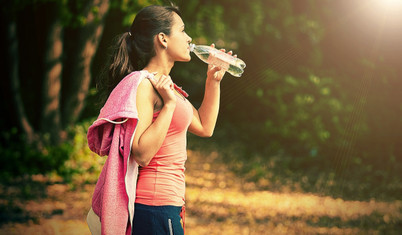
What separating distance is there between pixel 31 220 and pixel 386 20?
6456mm

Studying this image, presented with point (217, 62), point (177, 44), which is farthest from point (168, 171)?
point (217, 62)

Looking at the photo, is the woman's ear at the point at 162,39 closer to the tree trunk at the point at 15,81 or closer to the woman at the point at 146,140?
the woman at the point at 146,140

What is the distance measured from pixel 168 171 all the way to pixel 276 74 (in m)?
7.09

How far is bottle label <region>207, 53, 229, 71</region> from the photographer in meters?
2.54

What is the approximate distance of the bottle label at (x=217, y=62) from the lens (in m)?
2.54

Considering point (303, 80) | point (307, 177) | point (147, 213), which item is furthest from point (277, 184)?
point (147, 213)

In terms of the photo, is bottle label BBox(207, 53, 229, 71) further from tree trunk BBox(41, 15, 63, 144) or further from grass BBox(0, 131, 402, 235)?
tree trunk BBox(41, 15, 63, 144)

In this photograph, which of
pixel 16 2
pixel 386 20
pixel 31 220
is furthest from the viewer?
pixel 386 20

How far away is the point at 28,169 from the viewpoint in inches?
292

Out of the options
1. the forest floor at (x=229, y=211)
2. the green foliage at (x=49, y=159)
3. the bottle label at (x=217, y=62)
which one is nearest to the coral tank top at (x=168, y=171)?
the bottle label at (x=217, y=62)

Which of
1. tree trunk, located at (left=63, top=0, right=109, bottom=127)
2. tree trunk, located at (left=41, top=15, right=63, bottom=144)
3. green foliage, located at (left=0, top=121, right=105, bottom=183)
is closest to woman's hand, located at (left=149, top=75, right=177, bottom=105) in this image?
green foliage, located at (left=0, top=121, right=105, bottom=183)

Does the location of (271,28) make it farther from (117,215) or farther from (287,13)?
(117,215)

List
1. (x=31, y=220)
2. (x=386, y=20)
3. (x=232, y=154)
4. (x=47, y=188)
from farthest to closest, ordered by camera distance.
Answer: (x=232, y=154) < (x=386, y=20) < (x=47, y=188) < (x=31, y=220)

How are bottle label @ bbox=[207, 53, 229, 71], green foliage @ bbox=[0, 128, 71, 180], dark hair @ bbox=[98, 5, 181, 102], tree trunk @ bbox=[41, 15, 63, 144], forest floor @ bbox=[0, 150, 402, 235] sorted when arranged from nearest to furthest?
1. dark hair @ bbox=[98, 5, 181, 102]
2. bottle label @ bbox=[207, 53, 229, 71]
3. forest floor @ bbox=[0, 150, 402, 235]
4. green foliage @ bbox=[0, 128, 71, 180]
5. tree trunk @ bbox=[41, 15, 63, 144]
